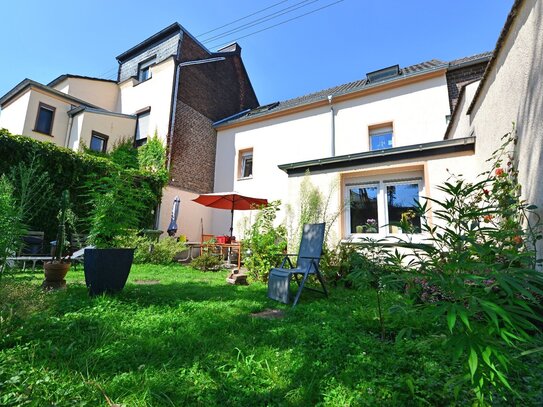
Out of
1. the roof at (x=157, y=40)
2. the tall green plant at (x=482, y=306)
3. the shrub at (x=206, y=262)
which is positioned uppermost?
the roof at (x=157, y=40)

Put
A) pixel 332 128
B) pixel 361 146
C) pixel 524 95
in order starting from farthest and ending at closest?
pixel 332 128
pixel 361 146
pixel 524 95

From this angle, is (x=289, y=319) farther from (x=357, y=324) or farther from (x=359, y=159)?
(x=359, y=159)

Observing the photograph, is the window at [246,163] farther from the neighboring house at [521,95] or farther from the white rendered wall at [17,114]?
the white rendered wall at [17,114]

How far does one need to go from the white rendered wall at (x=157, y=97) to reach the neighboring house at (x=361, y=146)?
2794 millimetres

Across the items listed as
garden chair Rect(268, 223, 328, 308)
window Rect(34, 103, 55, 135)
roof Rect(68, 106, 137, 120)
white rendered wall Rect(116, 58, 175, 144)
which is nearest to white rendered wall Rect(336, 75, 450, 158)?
garden chair Rect(268, 223, 328, 308)

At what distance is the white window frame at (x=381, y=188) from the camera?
6.01 m

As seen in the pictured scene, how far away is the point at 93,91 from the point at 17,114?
3705 mm

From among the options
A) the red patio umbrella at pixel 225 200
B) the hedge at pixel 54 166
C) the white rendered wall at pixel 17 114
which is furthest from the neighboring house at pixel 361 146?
the white rendered wall at pixel 17 114

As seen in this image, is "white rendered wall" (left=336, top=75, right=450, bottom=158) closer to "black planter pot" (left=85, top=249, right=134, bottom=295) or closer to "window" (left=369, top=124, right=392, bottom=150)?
"window" (left=369, top=124, right=392, bottom=150)

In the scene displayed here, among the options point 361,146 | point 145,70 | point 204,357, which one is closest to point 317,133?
point 361,146

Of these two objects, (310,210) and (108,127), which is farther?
(108,127)

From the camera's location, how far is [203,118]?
1380 centimetres

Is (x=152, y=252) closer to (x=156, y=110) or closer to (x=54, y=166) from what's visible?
(x=54, y=166)

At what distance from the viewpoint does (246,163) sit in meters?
13.3
